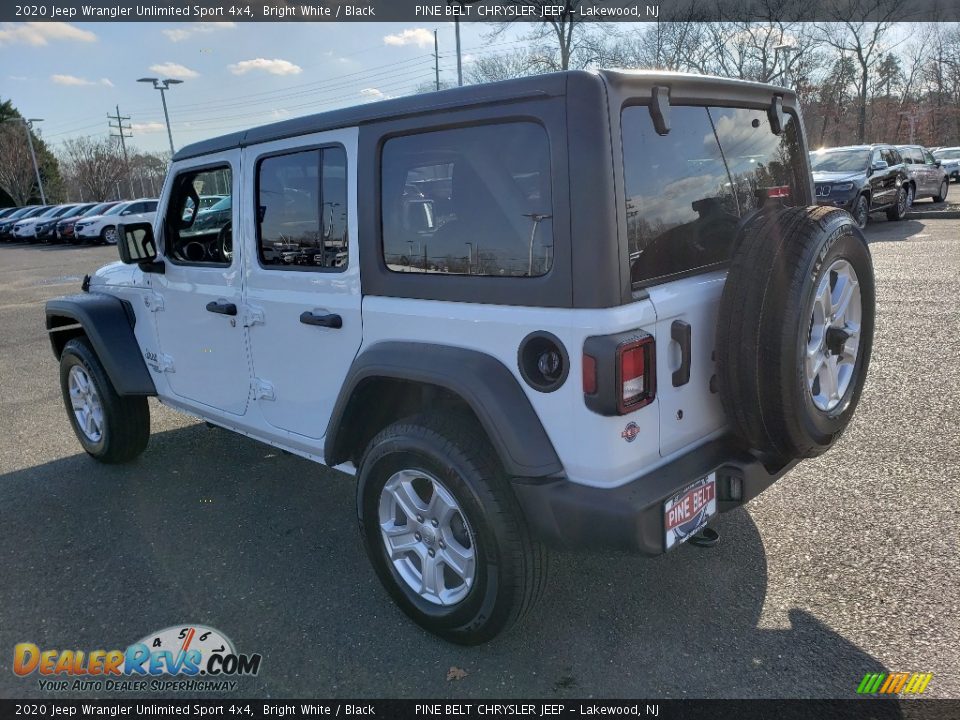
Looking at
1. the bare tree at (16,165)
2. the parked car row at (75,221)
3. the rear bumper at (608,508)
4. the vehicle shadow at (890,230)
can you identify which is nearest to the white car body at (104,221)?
the parked car row at (75,221)

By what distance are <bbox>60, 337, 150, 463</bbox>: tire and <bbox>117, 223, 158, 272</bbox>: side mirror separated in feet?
2.79

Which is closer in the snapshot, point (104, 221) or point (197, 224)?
point (197, 224)

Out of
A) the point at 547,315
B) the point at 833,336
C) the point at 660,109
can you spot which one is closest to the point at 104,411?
the point at 547,315

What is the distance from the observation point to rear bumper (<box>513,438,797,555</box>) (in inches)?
86.5

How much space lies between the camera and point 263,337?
3328 millimetres

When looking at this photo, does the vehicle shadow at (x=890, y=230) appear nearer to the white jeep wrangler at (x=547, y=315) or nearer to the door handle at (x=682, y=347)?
the white jeep wrangler at (x=547, y=315)

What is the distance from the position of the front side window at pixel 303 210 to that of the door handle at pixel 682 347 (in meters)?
1.37

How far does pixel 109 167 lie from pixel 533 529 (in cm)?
5791

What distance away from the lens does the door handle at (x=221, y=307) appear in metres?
3.44

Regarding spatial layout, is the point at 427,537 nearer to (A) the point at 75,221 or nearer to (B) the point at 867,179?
(B) the point at 867,179

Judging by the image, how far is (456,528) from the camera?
267 centimetres

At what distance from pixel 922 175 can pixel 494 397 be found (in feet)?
66.1

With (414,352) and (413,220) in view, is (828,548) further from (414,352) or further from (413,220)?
(413,220)

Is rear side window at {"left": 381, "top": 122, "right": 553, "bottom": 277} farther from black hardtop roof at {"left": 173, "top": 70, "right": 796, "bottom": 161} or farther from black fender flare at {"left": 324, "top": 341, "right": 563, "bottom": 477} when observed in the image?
black fender flare at {"left": 324, "top": 341, "right": 563, "bottom": 477}
